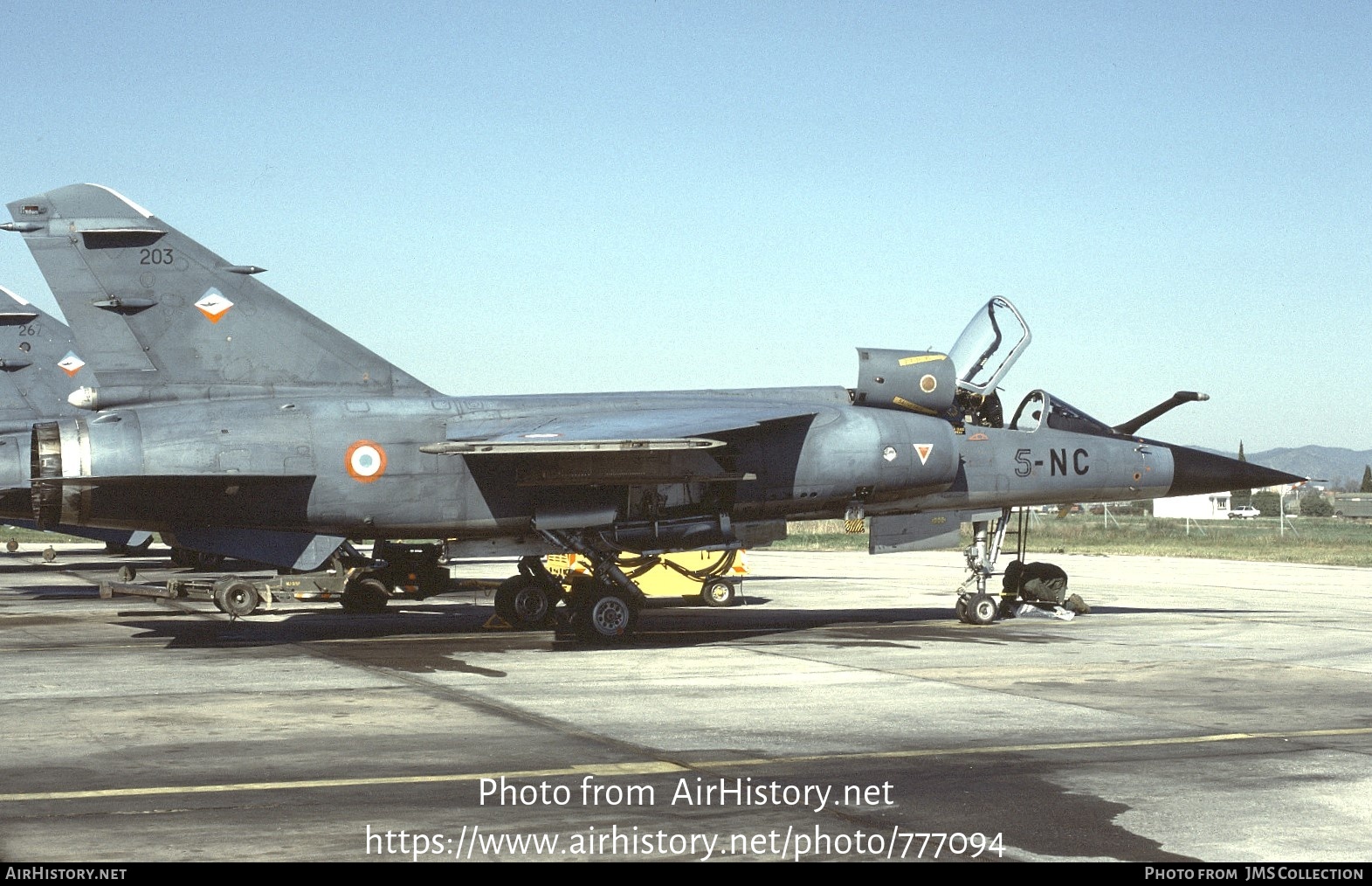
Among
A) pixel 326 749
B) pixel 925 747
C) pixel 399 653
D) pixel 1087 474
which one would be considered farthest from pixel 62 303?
pixel 1087 474

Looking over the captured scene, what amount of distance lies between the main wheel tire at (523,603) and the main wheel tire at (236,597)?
3351 millimetres

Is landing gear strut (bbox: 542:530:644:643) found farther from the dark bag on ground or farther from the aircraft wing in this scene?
the dark bag on ground

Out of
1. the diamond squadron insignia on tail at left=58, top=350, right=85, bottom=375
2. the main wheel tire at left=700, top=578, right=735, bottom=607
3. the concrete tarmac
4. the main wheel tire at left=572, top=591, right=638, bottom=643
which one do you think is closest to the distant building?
the main wheel tire at left=700, top=578, right=735, bottom=607

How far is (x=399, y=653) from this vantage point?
1533cm

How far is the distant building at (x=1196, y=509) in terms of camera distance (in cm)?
11000

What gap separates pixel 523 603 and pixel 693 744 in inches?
386

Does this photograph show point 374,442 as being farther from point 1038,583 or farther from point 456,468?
point 1038,583

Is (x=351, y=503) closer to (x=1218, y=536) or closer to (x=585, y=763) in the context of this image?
(x=585, y=763)

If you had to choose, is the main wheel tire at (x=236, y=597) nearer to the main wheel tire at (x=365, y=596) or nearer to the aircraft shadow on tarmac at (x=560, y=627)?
the aircraft shadow on tarmac at (x=560, y=627)

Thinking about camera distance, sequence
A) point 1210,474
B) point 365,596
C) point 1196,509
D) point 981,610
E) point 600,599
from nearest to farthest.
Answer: point 600,599 < point 981,610 < point 1210,474 < point 365,596 < point 1196,509

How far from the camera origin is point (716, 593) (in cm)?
2381

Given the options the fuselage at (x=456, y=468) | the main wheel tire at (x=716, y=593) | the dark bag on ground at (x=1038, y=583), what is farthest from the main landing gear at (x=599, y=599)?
the dark bag on ground at (x=1038, y=583)

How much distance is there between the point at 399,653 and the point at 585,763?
7091mm

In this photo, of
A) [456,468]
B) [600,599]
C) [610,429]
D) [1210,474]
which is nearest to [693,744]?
[610,429]
